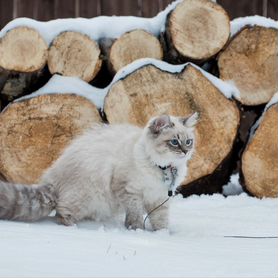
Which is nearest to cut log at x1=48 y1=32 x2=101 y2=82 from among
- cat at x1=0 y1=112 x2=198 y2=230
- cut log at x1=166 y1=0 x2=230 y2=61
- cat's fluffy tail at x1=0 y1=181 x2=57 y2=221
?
cut log at x1=166 y1=0 x2=230 y2=61

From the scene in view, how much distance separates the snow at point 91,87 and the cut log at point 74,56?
0.08m

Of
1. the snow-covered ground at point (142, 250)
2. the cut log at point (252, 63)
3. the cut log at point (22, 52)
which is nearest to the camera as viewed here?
the snow-covered ground at point (142, 250)

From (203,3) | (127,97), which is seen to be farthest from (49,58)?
(203,3)

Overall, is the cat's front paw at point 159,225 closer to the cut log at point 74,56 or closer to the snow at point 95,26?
the cut log at point 74,56

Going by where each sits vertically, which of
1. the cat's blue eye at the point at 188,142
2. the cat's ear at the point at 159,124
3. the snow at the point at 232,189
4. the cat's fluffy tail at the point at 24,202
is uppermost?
the cat's ear at the point at 159,124

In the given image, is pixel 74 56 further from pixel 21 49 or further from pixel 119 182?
pixel 119 182

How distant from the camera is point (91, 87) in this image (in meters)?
4.69

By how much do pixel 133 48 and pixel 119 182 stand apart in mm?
1631

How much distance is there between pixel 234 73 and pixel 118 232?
2.15 meters

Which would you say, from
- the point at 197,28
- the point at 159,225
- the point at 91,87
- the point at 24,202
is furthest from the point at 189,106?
the point at 24,202

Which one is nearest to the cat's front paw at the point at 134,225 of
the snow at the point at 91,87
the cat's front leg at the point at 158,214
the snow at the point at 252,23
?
the cat's front leg at the point at 158,214

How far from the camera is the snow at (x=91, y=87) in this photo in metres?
4.46

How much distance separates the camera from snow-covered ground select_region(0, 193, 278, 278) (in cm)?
208

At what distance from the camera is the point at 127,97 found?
447cm
